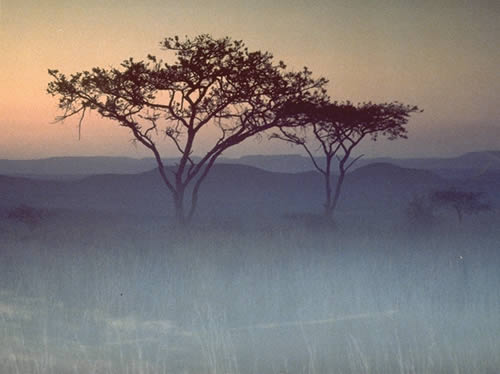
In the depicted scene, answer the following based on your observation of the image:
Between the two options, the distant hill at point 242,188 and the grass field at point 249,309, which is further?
the distant hill at point 242,188

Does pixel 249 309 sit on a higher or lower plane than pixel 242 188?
higher

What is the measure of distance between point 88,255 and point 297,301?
28.7 feet

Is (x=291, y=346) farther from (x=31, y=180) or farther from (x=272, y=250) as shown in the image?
(x=31, y=180)

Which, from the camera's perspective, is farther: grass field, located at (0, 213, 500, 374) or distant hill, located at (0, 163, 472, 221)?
distant hill, located at (0, 163, 472, 221)

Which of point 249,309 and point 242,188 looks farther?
point 242,188

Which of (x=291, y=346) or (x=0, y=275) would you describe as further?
(x=0, y=275)

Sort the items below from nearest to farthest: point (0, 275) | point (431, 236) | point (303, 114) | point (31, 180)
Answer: point (0, 275) < point (431, 236) < point (303, 114) < point (31, 180)

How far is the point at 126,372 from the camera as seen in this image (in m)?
8.77

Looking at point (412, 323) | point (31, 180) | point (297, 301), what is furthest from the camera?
point (31, 180)

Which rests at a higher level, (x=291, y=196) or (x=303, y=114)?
(x=303, y=114)

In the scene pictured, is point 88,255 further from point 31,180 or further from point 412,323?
point 31,180

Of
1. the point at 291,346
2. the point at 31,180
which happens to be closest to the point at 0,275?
the point at 291,346

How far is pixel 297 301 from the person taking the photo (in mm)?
13680

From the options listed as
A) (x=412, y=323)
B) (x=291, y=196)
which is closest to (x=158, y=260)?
(x=412, y=323)
